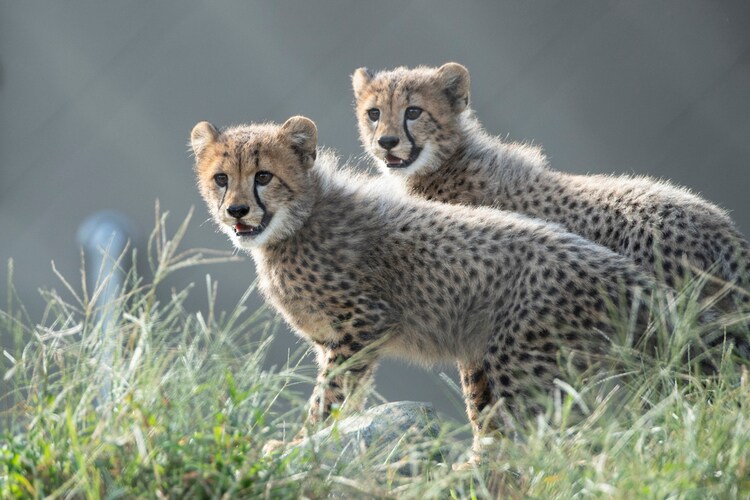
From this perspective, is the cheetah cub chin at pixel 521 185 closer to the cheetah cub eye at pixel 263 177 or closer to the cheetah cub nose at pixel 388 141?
the cheetah cub nose at pixel 388 141

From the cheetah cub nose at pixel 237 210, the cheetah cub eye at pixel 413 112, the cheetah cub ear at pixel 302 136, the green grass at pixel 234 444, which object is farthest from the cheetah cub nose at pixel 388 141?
the green grass at pixel 234 444

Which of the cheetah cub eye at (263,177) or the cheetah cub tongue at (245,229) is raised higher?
the cheetah cub eye at (263,177)

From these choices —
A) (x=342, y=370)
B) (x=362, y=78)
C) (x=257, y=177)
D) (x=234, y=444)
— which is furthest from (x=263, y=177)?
(x=234, y=444)

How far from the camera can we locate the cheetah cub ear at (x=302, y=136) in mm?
3773

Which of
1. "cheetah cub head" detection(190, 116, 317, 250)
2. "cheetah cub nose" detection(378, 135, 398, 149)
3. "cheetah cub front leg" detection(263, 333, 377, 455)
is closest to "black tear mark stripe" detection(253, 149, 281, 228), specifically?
"cheetah cub head" detection(190, 116, 317, 250)

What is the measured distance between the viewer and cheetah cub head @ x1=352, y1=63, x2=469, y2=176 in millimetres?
4324

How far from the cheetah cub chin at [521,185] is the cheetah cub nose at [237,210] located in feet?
2.73

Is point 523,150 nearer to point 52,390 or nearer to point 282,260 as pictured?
point 282,260

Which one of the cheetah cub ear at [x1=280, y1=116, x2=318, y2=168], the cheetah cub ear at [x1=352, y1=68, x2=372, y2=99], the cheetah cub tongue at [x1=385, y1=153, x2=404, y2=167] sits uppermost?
the cheetah cub ear at [x1=352, y1=68, x2=372, y2=99]

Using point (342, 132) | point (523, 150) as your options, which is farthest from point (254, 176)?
point (342, 132)

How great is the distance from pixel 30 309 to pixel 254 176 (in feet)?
8.59

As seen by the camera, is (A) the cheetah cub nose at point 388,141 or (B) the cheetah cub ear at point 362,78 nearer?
(A) the cheetah cub nose at point 388,141

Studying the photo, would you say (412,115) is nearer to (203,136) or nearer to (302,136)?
(302,136)

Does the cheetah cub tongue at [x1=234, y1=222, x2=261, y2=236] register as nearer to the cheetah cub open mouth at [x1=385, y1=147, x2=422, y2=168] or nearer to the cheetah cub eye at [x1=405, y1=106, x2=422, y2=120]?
the cheetah cub open mouth at [x1=385, y1=147, x2=422, y2=168]
